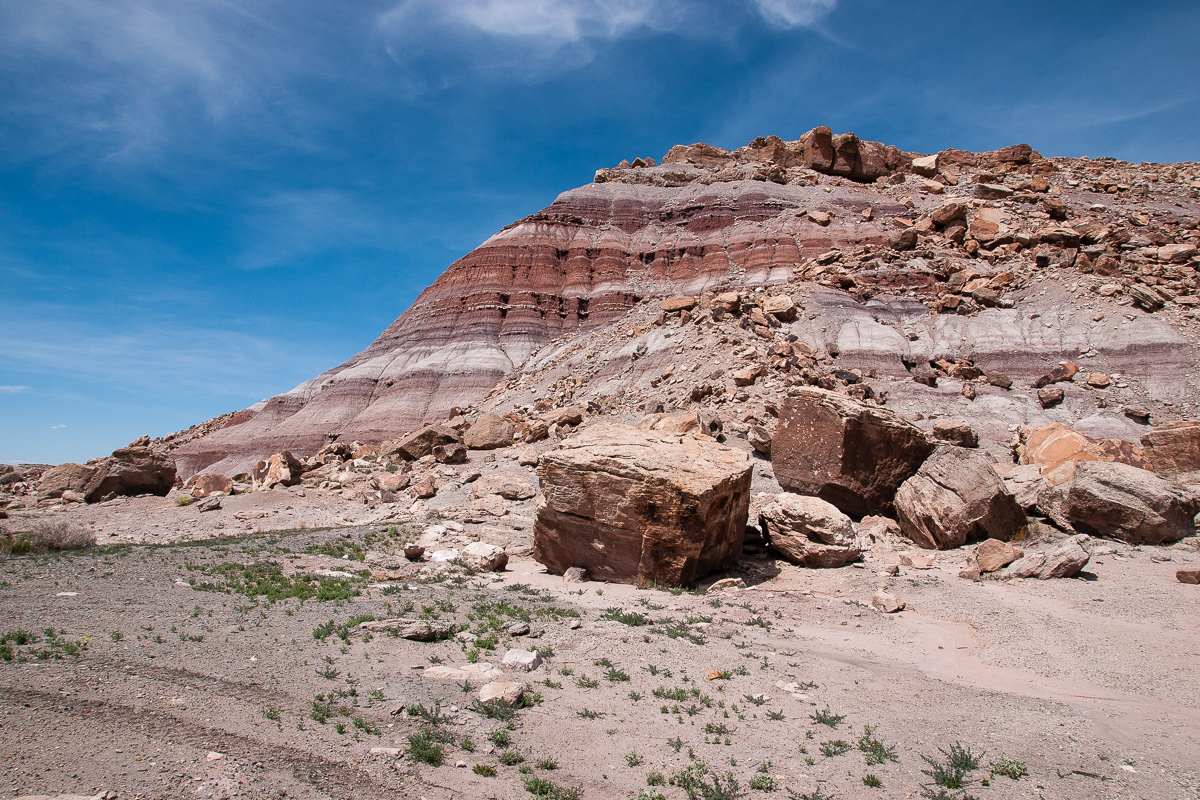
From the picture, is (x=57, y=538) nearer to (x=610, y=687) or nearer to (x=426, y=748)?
(x=426, y=748)

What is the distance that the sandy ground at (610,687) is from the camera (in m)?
4.61

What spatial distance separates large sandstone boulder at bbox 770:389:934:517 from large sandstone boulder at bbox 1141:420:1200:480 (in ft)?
22.5

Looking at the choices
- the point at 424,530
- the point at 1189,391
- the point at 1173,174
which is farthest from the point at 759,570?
the point at 1173,174

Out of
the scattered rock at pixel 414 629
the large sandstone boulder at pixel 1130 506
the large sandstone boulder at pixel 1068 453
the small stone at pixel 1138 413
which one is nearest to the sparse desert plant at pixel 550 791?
the scattered rock at pixel 414 629

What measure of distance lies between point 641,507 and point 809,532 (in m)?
3.89

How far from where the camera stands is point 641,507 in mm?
10820

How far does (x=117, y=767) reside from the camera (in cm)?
409

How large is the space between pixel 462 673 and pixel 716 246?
136ft

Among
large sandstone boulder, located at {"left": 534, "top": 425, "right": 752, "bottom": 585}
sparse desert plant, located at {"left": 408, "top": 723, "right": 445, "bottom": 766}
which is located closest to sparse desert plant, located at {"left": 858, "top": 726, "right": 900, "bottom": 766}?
sparse desert plant, located at {"left": 408, "top": 723, "right": 445, "bottom": 766}

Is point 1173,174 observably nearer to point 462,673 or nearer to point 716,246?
point 716,246

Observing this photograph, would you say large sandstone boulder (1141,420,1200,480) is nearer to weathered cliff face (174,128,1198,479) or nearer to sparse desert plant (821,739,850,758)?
weathered cliff face (174,128,1198,479)

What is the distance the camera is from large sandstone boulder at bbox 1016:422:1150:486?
15.1 meters

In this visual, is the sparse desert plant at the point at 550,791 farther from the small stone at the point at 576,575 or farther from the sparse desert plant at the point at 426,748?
the small stone at the point at 576,575

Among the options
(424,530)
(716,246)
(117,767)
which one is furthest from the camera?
(716,246)
